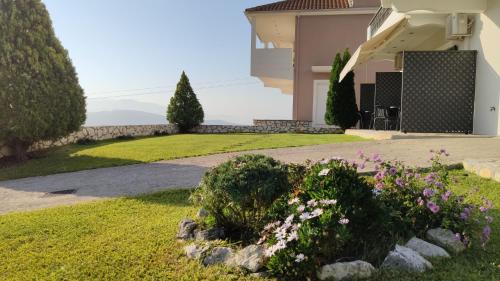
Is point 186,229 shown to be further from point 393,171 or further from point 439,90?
point 439,90

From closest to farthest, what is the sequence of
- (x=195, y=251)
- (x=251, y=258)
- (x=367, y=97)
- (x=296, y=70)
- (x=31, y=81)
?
(x=251, y=258) < (x=195, y=251) < (x=31, y=81) < (x=367, y=97) < (x=296, y=70)

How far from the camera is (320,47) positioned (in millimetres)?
28938

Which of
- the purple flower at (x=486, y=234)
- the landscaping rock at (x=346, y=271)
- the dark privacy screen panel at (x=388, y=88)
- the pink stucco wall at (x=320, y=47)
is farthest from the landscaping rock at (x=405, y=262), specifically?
the pink stucco wall at (x=320, y=47)

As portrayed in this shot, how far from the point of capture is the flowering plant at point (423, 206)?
15.8ft

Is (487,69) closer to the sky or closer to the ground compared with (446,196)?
closer to the sky

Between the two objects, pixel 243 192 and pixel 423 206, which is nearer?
pixel 243 192

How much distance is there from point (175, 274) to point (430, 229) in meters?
3.18

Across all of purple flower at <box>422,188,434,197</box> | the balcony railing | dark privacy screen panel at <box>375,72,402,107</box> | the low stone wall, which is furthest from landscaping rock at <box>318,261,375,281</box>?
the low stone wall

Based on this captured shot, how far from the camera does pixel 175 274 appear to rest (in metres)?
4.48

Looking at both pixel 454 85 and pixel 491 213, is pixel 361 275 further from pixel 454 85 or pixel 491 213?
pixel 454 85

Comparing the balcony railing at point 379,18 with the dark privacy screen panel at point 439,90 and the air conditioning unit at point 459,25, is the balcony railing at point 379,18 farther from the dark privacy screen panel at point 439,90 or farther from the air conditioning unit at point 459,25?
the dark privacy screen panel at point 439,90

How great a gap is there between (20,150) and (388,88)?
18645mm

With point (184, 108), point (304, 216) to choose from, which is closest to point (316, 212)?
point (304, 216)

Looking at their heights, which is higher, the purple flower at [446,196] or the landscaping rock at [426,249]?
the purple flower at [446,196]
